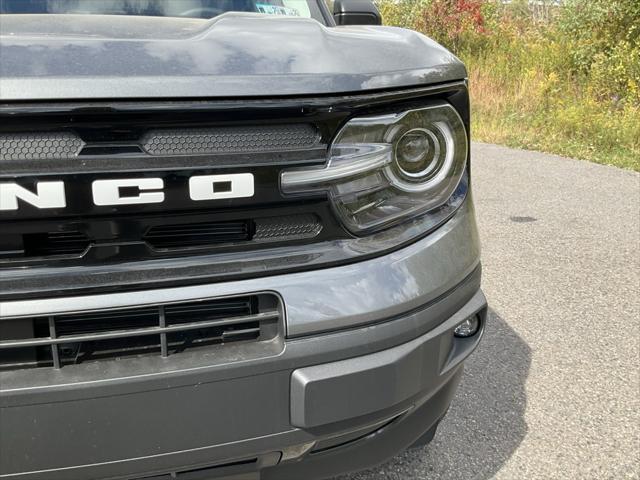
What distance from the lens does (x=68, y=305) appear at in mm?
1167

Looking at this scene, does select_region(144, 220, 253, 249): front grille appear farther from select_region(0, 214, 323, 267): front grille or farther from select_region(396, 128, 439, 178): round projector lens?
select_region(396, 128, 439, 178): round projector lens

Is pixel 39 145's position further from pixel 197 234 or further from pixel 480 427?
pixel 480 427

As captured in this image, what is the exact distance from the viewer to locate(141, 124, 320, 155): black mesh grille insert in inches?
47.3

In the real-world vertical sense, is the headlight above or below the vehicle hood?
below

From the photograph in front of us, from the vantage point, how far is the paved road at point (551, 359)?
2.30 m

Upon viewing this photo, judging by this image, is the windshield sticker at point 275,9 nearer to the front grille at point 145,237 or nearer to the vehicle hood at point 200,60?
the vehicle hood at point 200,60

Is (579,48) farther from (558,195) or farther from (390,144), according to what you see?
(390,144)

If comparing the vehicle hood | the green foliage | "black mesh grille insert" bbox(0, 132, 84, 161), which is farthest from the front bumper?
the green foliage

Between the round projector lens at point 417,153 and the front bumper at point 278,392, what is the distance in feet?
0.55

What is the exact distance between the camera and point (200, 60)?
123 centimetres

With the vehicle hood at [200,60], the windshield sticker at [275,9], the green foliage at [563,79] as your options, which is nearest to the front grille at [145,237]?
the vehicle hood at [200,60]

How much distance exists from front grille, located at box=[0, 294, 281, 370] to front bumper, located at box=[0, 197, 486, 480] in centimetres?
3

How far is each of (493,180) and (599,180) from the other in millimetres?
1199

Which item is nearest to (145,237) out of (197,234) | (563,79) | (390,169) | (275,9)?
(197,234)
